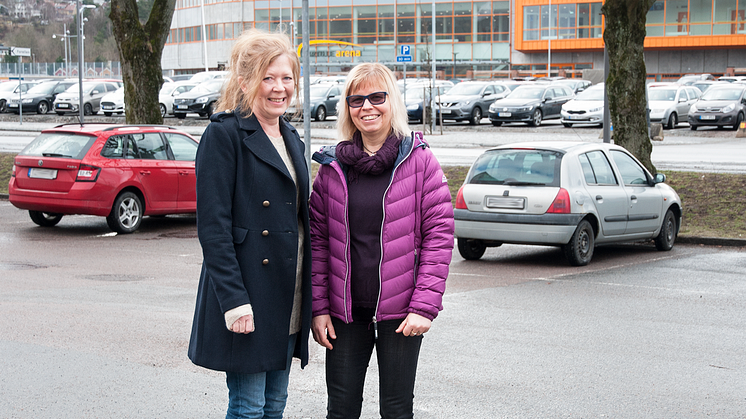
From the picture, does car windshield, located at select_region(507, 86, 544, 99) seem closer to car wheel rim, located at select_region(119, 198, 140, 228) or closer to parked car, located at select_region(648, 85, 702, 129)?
parked car, located at select_region(648, 85, 702, 129)

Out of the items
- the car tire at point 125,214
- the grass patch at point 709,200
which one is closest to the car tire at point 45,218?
the car tire at point 125,214

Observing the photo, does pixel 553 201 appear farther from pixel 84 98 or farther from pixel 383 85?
pixel 84 98

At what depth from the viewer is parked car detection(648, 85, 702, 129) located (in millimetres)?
33281

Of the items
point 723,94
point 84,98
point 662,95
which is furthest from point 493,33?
point 723,94

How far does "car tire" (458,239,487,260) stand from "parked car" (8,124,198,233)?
4.81 m

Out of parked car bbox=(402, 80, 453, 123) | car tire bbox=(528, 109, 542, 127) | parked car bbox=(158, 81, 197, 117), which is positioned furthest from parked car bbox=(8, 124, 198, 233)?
parked car bbox=(158, 81, 197, 117)

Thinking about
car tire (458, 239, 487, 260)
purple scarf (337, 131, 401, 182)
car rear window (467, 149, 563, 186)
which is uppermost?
purple scarf (337, 131, 401, 182)

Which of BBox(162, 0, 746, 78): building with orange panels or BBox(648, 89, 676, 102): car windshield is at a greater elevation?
BBox(162, 0, 746, 78): building with orange panels

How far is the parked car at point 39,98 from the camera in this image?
43.2 metres

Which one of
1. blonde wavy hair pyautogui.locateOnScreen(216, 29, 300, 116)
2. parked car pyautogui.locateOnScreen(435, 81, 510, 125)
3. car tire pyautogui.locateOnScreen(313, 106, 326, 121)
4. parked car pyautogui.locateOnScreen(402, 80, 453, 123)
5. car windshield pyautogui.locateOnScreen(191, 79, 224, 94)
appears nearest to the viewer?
blonde wavy hair pyautogui.locateOnScreen(216, 29, 300, 116)

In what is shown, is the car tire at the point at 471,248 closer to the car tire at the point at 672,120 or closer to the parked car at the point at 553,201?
the parked car at the point at 553,201

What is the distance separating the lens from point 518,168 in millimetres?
10672

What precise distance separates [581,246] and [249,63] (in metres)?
7.81

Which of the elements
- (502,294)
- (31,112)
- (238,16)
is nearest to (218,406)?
(502,294)
